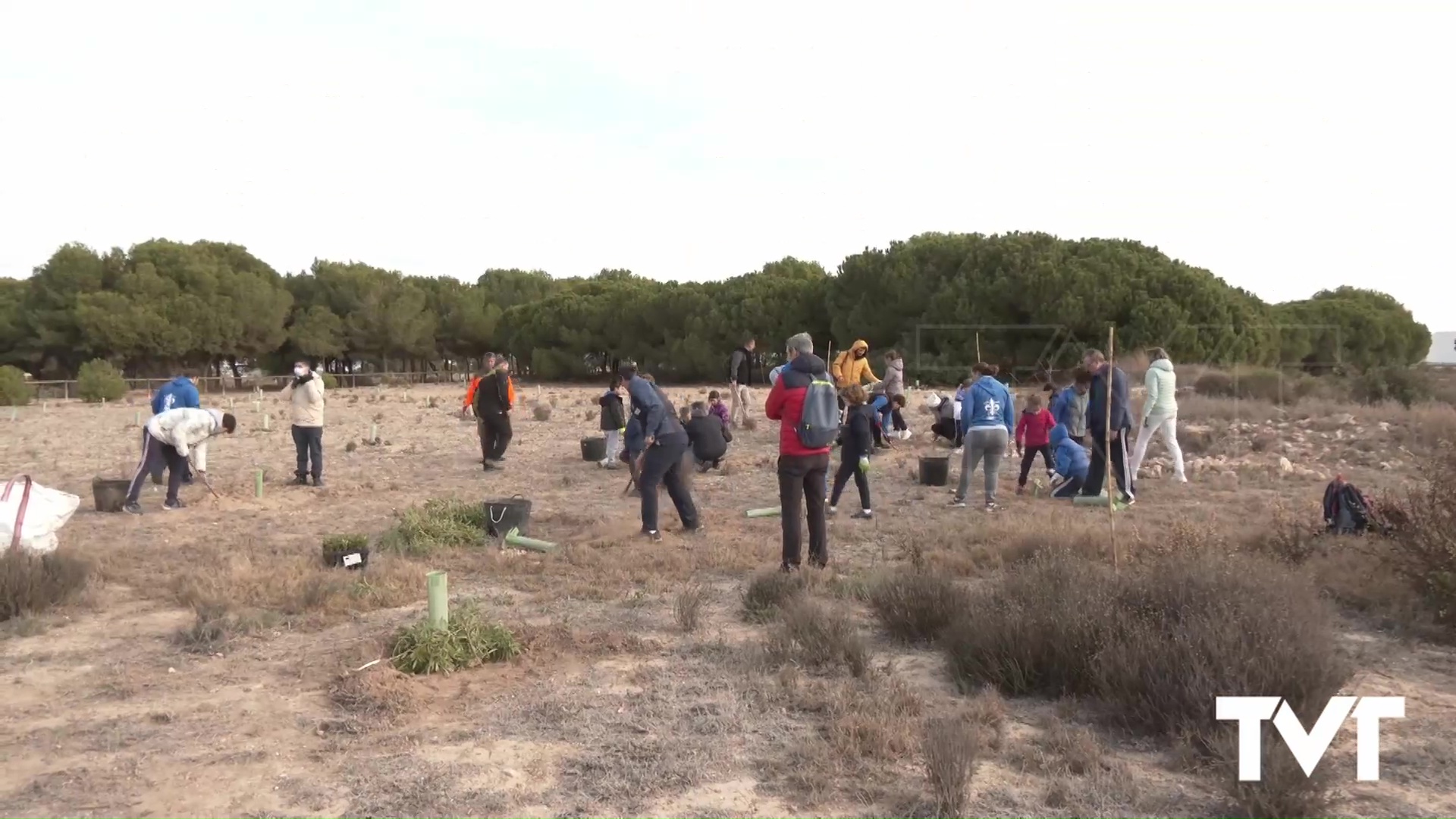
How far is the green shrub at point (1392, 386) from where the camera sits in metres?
21.8

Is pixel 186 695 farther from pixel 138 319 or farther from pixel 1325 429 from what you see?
pixel 138 319

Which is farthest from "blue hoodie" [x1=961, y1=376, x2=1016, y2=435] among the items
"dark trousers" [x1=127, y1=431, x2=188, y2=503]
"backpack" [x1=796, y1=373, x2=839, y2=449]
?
"dark trousers" [x1=127, y1=431, x2=188, y2=503]

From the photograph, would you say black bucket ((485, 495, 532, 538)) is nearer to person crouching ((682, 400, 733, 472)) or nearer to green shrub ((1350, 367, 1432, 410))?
person crouching ((682, 400, 733, 472))

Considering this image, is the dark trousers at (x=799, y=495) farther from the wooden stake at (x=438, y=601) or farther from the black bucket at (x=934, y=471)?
the black bucket at (x=934, y=471)

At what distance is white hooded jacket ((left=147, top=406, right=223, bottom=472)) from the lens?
9.94 m

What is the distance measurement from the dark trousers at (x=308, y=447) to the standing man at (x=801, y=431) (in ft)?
24.3

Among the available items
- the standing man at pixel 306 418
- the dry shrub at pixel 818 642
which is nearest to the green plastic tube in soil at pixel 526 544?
the dry shrub at pixel 818 642

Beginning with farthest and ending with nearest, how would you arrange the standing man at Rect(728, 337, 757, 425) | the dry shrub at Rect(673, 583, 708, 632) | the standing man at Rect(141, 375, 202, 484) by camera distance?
the standing man at Rect(728, 337, 757, 425) → the standing man at Rect(141, 375, 202, 484) → the dry shrub at Rect(673, 583, 708, 632)

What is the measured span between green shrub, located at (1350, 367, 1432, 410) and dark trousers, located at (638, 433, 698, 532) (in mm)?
19404

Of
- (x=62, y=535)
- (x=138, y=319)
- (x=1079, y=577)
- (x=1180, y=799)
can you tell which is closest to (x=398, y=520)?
(x=62, y=535)

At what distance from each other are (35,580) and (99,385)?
115ft

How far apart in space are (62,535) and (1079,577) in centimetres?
936

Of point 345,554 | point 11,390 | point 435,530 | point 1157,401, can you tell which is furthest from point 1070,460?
point 11,390

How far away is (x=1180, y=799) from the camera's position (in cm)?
364
